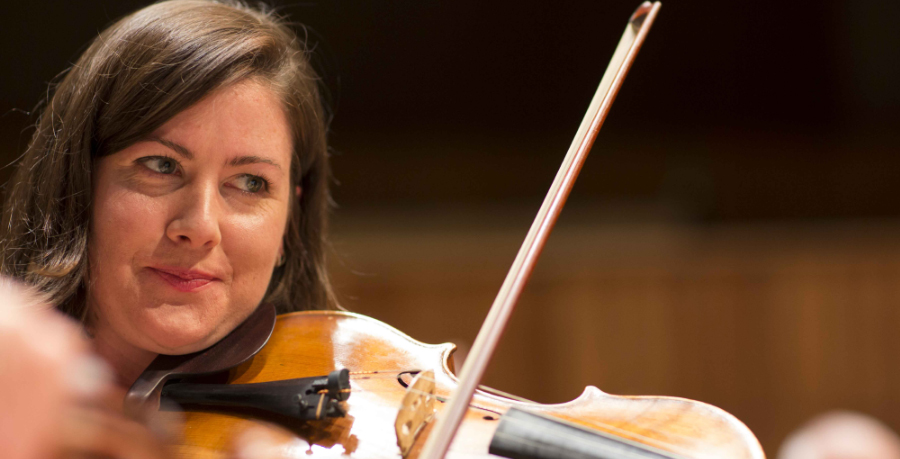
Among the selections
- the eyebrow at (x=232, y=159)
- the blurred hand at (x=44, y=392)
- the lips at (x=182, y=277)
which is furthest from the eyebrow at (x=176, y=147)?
the blurred hand at (x=44, y=392)

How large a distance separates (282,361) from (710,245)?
1.59 metres

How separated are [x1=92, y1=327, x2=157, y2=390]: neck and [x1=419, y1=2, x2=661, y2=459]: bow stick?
1.00 feet

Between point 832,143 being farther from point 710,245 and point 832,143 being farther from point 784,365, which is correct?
point 784,365

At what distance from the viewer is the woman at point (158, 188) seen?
0.59 meters

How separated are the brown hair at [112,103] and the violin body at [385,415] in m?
0.20

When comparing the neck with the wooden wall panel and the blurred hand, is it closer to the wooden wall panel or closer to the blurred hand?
the blurred hand

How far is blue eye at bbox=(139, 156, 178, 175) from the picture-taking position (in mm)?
607

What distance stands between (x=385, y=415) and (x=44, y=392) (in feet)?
1.06

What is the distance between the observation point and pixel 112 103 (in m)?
0.62

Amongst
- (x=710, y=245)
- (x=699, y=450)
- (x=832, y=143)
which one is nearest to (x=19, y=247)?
(x=699, y=450)

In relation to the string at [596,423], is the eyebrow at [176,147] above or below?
above

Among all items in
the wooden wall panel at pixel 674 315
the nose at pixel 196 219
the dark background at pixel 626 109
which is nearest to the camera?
the nose at pixel 196 219

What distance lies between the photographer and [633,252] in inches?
74.7

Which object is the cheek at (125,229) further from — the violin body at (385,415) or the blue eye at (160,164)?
the violin body at (385,415)
